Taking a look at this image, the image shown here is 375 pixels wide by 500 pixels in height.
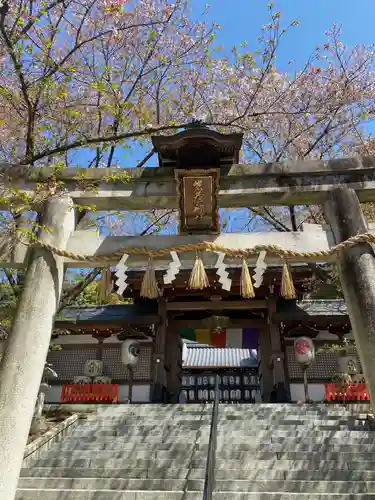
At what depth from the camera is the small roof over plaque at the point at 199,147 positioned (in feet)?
17.1

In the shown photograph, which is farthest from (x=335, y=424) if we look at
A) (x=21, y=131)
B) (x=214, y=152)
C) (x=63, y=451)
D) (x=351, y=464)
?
(x=21, y=131)

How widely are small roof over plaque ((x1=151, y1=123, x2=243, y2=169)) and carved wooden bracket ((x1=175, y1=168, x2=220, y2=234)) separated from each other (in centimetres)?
19

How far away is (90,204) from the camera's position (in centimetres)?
549

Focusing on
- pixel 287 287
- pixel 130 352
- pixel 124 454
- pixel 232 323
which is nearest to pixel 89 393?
pixel 130 352

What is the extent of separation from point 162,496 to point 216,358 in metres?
14.7

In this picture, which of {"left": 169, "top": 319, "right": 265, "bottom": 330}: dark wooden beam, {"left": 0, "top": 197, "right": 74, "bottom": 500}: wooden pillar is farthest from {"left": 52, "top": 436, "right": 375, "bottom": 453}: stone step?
{"left": 169, "top": 319, "right": 265, "bottom": 330}: dark wooden beam

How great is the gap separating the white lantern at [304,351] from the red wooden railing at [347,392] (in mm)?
908

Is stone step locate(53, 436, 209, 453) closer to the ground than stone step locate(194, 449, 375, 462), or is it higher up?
higher up

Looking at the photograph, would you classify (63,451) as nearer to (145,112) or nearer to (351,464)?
(351,464)

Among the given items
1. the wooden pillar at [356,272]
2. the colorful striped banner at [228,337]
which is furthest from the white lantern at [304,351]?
the wooden pillar at [356,272]

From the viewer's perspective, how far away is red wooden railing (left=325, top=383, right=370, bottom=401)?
36.8 feet

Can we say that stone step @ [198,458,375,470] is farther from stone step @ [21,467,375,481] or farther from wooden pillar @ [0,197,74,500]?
wooden pillar @ [0,197,74,500]

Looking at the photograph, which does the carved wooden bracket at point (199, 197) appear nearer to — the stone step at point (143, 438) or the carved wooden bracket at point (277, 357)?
the stone step at point (143, 438)

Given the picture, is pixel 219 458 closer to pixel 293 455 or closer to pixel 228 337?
pixel 293 455
